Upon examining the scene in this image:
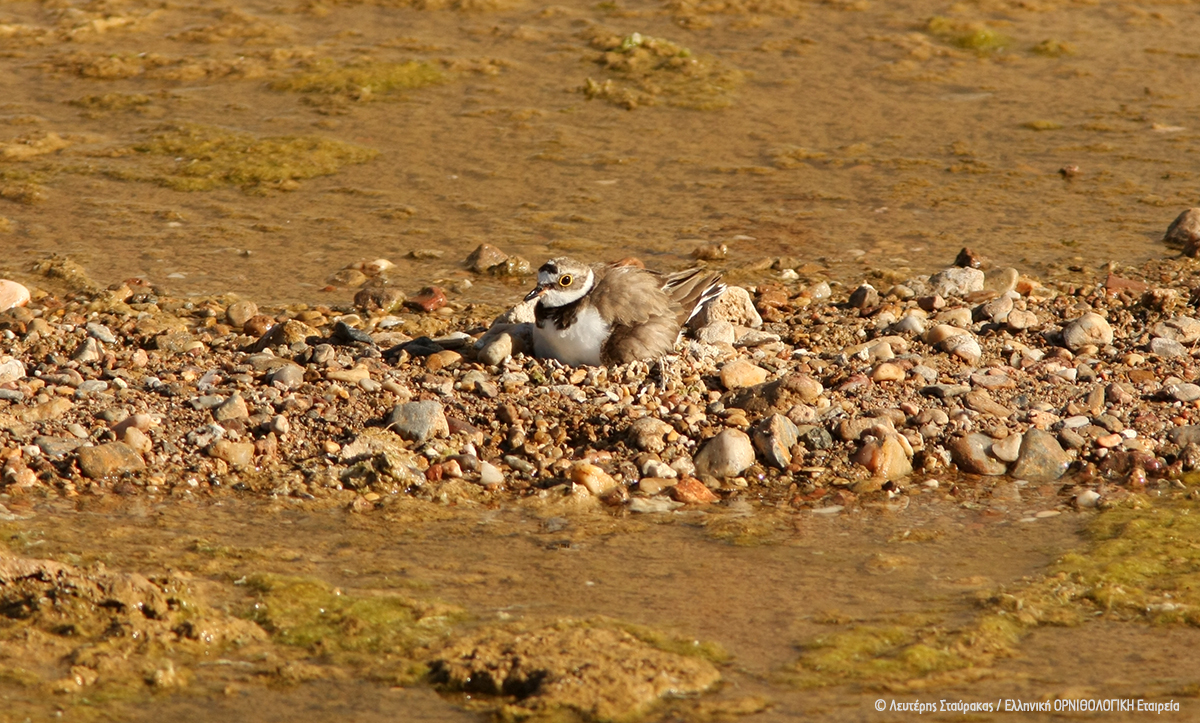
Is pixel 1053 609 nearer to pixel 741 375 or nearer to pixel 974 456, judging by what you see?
pixel 974 456

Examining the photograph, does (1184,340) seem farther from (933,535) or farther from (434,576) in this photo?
(434,576)

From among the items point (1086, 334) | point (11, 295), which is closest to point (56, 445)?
point (11, 295)

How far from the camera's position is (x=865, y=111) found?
32.0 ft

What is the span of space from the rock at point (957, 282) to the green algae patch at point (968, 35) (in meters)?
4.91

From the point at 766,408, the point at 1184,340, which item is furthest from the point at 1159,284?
the point at 766,408

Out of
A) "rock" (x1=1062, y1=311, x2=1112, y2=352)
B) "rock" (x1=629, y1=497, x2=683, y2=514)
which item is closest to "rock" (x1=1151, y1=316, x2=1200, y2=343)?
"rock" (x1=1062, y1=311, x2=1112, y2=352)

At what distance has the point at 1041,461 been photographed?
17.0 ft

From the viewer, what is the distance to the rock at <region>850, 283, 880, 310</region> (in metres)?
6.52

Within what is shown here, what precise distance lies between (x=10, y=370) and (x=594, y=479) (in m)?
2.45

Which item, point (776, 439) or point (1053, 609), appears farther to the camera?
point (776, 439)

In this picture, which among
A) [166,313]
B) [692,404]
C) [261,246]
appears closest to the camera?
[692,404]

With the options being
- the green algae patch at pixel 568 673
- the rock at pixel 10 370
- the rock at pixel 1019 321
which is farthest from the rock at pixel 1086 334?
the rock at pixel 10 370

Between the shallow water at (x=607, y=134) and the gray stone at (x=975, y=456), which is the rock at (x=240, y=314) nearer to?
the shallow water at (x=607, y=134)

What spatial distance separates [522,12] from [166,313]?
6017 millimetres
